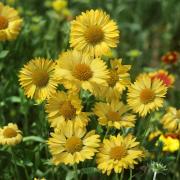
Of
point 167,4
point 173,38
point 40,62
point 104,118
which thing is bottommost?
point 104,118

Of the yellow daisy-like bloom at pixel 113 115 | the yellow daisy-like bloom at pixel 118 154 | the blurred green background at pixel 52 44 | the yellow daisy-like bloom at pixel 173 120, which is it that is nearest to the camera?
the yellow daisy-like bloom at pixel 118 154

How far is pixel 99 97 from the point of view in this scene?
5.76ft

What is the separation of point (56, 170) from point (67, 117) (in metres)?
0.36

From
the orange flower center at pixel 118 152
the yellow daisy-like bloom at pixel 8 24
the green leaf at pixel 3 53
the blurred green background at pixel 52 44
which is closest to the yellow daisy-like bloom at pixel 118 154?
the orange flower center at pixel 118 152

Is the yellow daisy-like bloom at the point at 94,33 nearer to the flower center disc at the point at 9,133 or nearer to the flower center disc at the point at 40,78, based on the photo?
the flower center disc at the point at 40,78

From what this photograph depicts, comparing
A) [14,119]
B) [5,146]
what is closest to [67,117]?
[5,146]

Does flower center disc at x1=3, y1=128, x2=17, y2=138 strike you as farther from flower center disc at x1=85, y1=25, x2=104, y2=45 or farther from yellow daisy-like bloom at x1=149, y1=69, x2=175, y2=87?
yellow daisy-like bloom at x1=149, y1=69, x2=175, y2=87

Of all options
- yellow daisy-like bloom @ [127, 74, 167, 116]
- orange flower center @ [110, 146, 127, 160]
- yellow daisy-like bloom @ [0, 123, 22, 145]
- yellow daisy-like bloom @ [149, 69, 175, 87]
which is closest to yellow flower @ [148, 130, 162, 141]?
yellow daisy-like bloom @ [149, 69, 175, 87]

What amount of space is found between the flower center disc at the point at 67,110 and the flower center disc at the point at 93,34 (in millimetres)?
238

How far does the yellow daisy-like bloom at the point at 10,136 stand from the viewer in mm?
1801

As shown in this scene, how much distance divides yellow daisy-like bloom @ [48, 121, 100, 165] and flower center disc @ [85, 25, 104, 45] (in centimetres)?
30

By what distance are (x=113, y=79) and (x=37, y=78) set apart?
259 millimetres

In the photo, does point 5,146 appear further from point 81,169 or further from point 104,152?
point 104,152

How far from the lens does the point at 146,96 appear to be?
1.77 m
